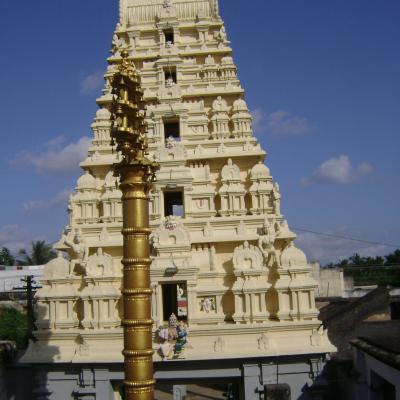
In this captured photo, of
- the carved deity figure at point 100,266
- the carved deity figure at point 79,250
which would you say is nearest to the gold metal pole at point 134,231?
the carved deity figure at point 100,266

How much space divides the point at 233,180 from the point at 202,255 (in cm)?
340

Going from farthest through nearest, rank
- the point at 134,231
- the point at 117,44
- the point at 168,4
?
the point at 168,4 < the point at 117,44 < the point at 134,231

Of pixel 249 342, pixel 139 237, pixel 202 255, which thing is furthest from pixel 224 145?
pixel 139 237

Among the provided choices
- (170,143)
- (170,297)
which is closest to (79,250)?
(170,297)

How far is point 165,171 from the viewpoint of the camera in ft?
74.5

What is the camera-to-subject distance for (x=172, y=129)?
1008 inches

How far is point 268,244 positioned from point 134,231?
1162cm

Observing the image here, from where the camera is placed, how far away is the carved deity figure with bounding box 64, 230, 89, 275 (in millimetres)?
21141

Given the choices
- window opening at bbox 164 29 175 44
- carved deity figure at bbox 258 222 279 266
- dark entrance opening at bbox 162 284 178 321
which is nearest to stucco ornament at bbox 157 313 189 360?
dark entrance opening at bbox 162 284 178 321

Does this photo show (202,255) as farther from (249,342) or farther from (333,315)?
(333,315)

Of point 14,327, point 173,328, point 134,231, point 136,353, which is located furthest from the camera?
point 14,327

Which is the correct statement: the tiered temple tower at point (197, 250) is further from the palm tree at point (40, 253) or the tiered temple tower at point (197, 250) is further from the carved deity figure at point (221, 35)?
the palm tree at point (40, 253)

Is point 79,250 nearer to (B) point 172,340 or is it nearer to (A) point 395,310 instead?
(B) point 172,340

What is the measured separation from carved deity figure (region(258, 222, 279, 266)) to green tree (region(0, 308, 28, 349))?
58.3 feet
